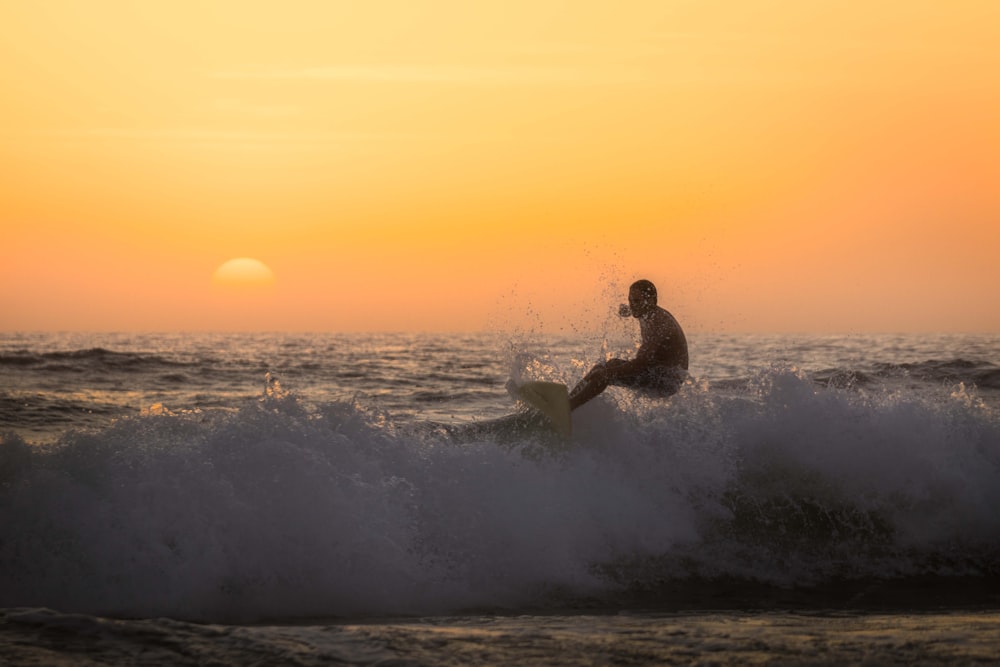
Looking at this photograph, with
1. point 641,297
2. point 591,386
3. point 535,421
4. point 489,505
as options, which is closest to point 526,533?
A: point 489,505

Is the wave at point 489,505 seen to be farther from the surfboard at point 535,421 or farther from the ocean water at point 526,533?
the surfboard at point 535,421

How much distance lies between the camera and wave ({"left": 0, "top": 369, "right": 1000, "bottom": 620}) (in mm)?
6719

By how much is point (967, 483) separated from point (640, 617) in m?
5.00

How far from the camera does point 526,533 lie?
757cm

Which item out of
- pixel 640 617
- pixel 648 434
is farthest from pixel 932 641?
pixel 648 434

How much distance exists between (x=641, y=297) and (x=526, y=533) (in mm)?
3035

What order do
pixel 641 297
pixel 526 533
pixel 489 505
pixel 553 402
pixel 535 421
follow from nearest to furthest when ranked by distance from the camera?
pixel 526 533
pixel 489 505
pixel 553 402
pixel 535 421
pixel 641 297

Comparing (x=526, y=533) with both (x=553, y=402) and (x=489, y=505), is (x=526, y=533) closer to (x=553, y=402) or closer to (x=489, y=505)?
(x=489, y=505)

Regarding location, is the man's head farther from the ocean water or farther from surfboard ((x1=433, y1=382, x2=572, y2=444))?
surfboard ((x1=433, y1=382, x2=572, y2=444))

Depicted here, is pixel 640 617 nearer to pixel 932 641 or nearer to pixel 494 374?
pixel 932 641

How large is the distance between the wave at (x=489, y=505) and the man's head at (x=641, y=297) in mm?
988

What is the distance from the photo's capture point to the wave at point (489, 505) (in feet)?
22.0

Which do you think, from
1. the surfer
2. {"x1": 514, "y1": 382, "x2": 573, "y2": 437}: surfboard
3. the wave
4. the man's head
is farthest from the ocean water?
the man's head

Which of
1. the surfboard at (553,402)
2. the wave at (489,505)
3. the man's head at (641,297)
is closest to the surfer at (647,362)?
the man's head at (641,297)
